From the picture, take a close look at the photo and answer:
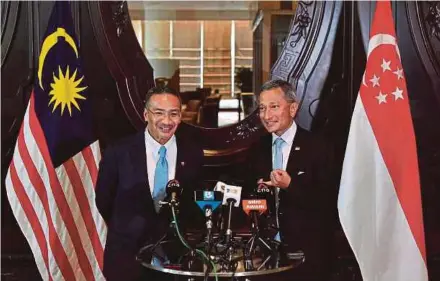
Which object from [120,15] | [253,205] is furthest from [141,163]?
[120,15]

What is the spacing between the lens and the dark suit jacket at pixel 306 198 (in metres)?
2.84

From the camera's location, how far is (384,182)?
304 cm

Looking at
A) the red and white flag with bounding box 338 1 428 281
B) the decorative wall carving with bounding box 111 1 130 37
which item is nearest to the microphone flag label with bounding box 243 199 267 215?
the red and white flag with bounding box 338 1 428 281

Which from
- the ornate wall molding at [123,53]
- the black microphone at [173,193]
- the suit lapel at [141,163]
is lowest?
the black microphone at [173,193]

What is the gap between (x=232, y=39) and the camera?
3875mm

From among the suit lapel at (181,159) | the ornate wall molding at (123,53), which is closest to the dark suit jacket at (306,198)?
the suit lapel at (181,159)

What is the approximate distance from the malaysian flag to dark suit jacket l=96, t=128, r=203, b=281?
620 mm

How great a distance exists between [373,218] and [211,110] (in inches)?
51.5

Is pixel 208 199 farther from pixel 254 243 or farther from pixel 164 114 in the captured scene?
pixel 164 114

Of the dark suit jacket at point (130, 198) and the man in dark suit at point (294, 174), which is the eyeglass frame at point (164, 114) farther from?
the man in dark suit at point (294, 174)

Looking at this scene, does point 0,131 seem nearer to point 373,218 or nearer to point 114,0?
point 114,0

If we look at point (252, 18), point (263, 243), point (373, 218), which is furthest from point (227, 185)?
point (252, 18)

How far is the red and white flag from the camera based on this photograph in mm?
3023

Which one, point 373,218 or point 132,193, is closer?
point 132,193
